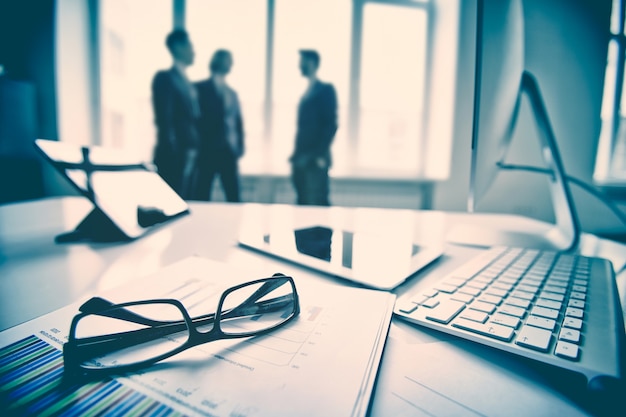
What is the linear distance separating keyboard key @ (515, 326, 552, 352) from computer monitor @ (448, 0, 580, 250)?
0.28 m

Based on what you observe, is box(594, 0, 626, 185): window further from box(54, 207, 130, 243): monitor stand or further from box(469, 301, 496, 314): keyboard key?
box(54, 207, 130, 243): monitor stand

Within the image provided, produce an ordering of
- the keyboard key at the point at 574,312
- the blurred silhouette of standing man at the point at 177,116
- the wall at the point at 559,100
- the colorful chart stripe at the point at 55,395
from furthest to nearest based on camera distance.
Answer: the wall at the point at 559,100
the blurred silhouette of standing man at the point at 177,116
the keyboard key at the point at 574,312
the colorful chart stripe at the point at 55,395

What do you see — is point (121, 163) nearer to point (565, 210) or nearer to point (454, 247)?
point (454, 247)

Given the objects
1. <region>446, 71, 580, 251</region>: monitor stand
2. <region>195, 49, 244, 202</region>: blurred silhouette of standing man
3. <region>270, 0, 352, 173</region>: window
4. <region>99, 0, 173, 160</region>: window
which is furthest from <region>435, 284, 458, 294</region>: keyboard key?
<region>99, 0, 173, 160</region>: window

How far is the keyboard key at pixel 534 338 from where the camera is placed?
0.21 metres

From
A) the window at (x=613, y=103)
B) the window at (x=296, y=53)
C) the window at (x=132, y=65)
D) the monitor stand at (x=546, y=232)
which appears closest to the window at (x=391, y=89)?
the window at (x=296, y=53)

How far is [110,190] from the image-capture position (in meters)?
0.54

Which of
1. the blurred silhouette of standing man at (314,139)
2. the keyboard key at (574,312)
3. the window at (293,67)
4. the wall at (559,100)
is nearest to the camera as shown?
the keyboard key at (574,312)

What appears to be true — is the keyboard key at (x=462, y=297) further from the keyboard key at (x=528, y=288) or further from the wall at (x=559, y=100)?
the wall at (x=559, y=100)

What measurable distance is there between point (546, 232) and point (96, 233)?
3.60 feet

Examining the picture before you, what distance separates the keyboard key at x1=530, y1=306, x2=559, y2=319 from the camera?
0.83 feet

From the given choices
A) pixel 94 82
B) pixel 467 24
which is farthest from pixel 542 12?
pixel 94 82

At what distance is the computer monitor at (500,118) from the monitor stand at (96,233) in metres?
0.66

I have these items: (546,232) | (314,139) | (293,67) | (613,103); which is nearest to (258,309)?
(546,232)
